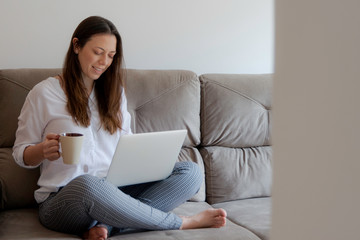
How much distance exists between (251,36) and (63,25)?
1035 millimetres

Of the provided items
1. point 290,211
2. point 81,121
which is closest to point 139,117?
point 81,121

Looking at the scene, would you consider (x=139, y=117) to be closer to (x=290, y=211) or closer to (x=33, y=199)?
(x=33, y=199)

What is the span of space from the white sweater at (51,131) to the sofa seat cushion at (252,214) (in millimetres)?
578

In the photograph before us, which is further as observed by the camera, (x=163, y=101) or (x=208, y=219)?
(x=163, y=101)

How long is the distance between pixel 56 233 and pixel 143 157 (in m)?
0.39

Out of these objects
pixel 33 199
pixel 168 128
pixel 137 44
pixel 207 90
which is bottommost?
pixel 33 199

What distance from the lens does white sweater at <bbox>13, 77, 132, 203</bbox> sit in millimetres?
1817

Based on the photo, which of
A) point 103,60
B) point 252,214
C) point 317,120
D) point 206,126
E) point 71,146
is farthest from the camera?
point 206,126

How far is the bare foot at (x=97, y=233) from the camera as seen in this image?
162 centimetres

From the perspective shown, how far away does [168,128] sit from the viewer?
219 cm

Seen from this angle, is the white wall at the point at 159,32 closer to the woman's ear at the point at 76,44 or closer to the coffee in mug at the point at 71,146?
the woman's ear at the point at 76,44

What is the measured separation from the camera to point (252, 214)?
2.03 metres

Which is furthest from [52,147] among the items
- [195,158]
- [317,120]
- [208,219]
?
[317,120]

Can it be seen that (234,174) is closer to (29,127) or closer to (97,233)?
(97,233)
